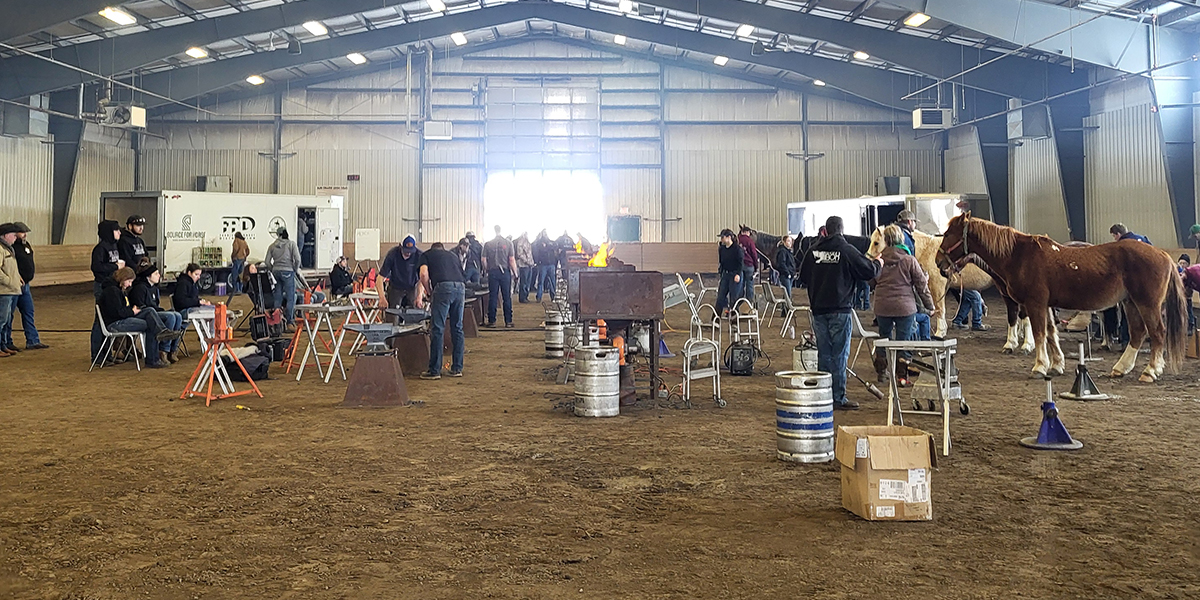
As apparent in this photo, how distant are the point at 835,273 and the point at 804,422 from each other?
77.1 inches

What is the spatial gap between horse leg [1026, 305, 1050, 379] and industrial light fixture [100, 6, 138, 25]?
696 inches

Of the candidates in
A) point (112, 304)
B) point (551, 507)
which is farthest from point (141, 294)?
point (551, 507)

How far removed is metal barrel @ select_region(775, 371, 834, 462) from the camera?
5297 millimetres

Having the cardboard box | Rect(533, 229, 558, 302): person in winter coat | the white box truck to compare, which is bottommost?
the cardboard box

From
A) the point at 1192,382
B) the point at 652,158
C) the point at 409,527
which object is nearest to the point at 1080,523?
the point at 409,527

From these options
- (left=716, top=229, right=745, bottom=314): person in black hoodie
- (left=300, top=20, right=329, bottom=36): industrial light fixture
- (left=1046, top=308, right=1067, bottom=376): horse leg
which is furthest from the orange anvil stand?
(left=300, top=20, right=329, bottom=36): industrial light fixture

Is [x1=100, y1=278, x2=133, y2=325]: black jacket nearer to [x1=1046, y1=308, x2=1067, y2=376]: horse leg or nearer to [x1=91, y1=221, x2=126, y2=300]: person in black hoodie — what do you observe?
[x1=91, y1=221, x2=126, y2=300]: person in black hoodie

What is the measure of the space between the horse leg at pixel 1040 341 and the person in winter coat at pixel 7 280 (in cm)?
1130

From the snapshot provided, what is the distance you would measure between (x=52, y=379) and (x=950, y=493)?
28.0 ft

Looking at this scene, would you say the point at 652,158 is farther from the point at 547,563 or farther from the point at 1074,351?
the point at 547,563

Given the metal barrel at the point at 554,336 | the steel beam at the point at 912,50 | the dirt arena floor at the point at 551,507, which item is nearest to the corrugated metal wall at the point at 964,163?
the steel beam at the point at 912,50

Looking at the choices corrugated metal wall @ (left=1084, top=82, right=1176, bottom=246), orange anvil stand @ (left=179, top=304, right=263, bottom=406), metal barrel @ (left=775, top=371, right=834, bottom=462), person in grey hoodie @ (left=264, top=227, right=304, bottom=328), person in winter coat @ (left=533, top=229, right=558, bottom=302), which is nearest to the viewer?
metal barrel @ (left=775, top=371, right=834, bottom=462)

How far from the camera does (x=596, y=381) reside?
271 inches

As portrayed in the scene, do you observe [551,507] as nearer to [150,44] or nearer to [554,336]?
[554,336]
